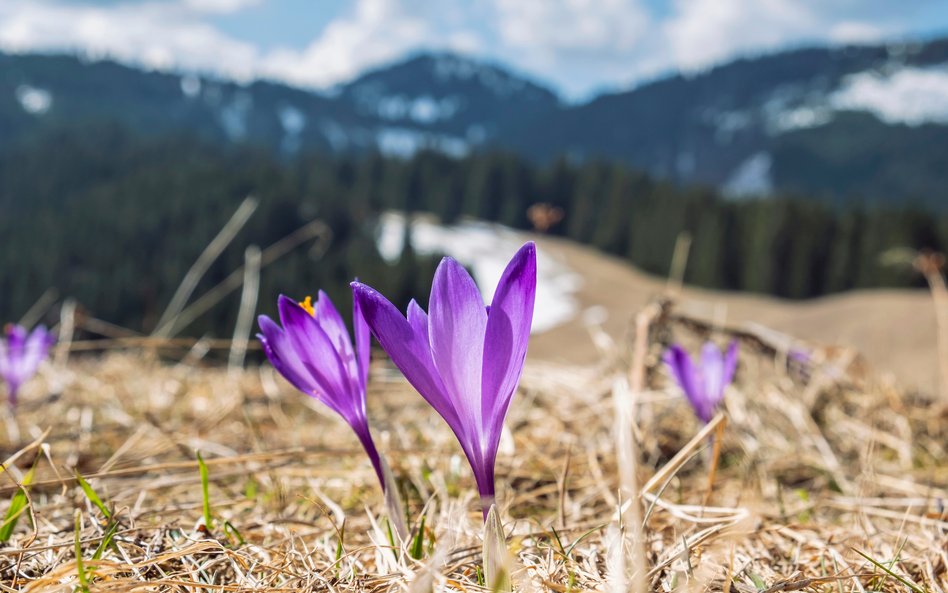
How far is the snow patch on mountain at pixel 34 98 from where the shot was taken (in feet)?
518

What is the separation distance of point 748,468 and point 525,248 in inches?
51.7

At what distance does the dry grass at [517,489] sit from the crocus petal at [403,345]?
0.17 metres

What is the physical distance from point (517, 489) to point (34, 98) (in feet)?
631

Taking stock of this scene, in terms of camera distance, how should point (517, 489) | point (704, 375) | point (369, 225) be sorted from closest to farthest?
point (517, 489)
point (704, 375)
point (369, 225)

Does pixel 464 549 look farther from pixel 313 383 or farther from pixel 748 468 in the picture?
pixel 748 468

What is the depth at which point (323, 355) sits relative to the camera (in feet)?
2.94

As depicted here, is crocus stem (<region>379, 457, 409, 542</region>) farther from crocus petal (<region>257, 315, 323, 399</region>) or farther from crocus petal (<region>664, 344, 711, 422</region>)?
crocus petal (<region>664, 344, 711, 422</region>)

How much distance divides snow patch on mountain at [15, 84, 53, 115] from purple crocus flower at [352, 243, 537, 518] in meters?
183

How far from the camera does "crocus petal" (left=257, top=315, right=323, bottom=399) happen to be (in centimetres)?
88

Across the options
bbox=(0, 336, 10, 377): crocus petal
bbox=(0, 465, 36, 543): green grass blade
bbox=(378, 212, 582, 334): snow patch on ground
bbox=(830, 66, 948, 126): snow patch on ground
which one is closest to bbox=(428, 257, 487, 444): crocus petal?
bbox=(0, 465, 36, 543): green grass blade

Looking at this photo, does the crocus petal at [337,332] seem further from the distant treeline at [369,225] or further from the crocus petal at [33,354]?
the distant treeline at [369,225]

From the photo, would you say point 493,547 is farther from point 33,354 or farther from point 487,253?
point 487,253

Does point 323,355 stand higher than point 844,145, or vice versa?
point 844,145

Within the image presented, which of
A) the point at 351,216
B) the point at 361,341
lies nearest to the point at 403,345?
the point at 361,341
